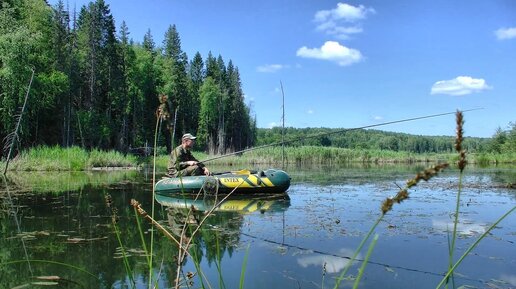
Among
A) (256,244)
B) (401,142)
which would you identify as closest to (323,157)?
(256,244)

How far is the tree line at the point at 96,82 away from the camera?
23.8 meters

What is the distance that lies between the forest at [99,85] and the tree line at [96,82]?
0.26 ft

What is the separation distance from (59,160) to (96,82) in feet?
51.9

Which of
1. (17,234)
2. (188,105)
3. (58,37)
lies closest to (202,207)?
(17,234)

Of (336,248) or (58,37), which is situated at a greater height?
(58,37)

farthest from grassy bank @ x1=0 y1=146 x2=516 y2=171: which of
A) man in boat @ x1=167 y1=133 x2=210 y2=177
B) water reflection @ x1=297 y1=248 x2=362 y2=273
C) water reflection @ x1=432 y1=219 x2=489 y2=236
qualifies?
water reflection @ x1=297 y1=248 x2=362 y2=273

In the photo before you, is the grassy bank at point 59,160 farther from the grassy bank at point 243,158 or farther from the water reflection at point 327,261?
the water reflection at point 327,261

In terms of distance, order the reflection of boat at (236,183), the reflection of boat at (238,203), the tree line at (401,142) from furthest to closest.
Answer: the tree line at (401,142)
the reflection of boat at (236,183)
the reflection of boat at (238,203)

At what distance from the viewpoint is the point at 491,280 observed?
418cm

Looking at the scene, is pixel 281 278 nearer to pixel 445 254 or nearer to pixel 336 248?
pixel 336 248

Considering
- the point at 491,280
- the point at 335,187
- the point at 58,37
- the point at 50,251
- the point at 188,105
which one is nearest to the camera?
the point at 491,280

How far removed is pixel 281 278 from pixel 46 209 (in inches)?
244

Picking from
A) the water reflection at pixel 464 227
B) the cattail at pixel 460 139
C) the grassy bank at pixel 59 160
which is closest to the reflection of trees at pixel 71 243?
the cattail at pixel 460 139

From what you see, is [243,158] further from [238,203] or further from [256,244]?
[256,244]
